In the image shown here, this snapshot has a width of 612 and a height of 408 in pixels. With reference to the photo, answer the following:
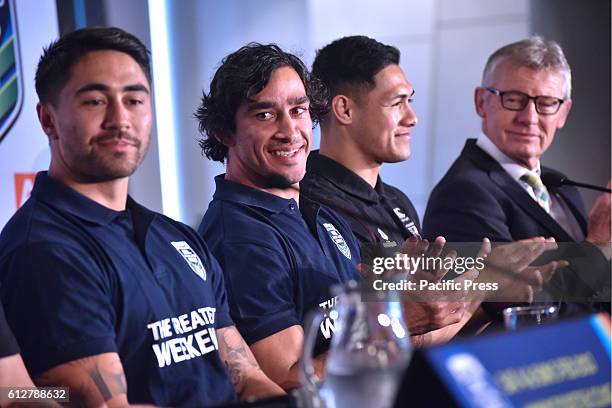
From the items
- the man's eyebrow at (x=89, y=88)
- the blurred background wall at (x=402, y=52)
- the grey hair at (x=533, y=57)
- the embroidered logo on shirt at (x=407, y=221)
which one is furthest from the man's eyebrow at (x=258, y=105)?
the grey hair at (x=533, y=57)

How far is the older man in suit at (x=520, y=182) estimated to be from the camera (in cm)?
300

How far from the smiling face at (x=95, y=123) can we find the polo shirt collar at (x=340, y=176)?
92 centimetres

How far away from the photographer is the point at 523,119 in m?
3.26

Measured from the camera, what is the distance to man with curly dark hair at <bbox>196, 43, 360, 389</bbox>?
6.94 ft

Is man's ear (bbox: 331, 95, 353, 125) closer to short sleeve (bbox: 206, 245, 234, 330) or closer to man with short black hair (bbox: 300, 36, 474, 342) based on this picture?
man with short black hair (bbox: 300, 36, 474, 342)

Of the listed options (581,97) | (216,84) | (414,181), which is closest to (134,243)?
(216,84)

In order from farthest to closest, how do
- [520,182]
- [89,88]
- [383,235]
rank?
[520,182], [383,235], [89,88]

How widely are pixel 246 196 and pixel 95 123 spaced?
0.53 m

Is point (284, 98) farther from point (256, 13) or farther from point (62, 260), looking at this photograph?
point (62, 260)

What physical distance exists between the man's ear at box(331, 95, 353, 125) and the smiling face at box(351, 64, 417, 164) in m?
0.02

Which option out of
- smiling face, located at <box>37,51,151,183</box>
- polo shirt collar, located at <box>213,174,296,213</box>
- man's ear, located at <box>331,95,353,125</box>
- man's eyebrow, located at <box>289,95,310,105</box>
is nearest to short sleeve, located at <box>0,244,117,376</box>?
smiling face, located at <box>37,51,151,183</box>

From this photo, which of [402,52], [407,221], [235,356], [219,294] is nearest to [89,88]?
[219,294]

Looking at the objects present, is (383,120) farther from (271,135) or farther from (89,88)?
(89,88)

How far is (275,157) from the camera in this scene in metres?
2.39
